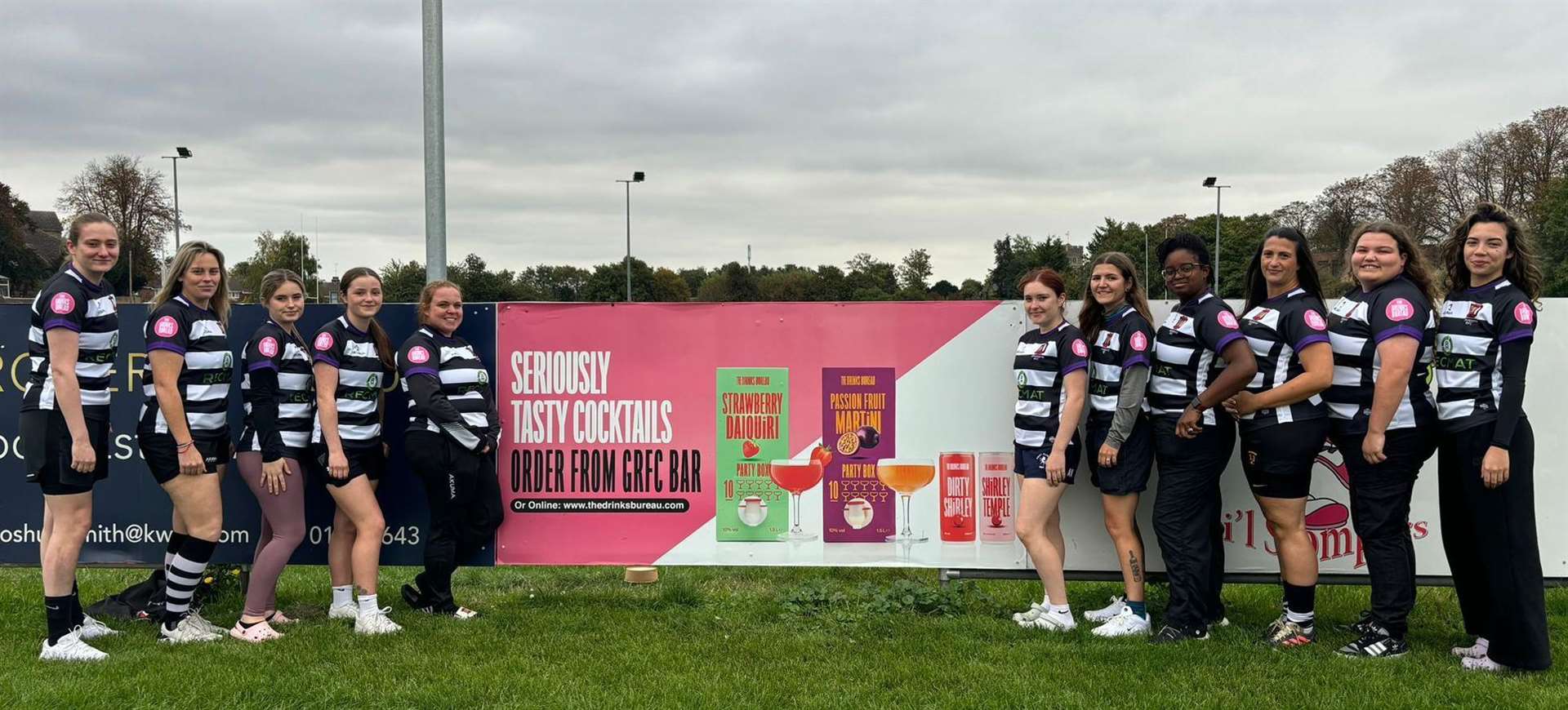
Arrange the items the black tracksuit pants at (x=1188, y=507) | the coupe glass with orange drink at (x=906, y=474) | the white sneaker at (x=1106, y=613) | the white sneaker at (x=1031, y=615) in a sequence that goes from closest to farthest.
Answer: the black tracksuit pants at (x=1188, y=507) → the white sneaker at (x=1031, y=615) → the white sneaker at (x=1106, y=613) → the coupe glass with orange drink at (x=906, y=474)

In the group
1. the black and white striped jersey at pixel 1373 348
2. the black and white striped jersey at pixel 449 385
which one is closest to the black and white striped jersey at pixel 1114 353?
the black and white striped jersey at pixel 1373 348

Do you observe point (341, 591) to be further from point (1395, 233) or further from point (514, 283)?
point (514, 283)

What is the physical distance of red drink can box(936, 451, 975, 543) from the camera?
6.05m

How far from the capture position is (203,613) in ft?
19.0

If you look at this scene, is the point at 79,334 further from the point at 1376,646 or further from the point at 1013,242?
the point at 1013,242

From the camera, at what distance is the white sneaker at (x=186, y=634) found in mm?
5164

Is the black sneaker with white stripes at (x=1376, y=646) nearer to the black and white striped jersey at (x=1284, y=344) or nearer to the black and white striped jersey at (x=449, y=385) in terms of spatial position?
the black and white striped jersey at (x=1284, y=344)

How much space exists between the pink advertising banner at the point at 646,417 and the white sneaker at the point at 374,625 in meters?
0.93

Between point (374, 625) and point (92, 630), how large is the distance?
135cm

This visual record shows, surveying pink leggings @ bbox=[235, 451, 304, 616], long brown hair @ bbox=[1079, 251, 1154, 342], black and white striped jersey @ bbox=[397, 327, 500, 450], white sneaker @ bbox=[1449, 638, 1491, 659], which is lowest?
white sneaker @ bbox=[1449, 638, 1491, 659]

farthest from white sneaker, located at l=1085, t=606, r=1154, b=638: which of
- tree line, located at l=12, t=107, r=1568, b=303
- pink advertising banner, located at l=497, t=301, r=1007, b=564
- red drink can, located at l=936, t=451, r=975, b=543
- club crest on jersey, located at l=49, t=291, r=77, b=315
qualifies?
tree line, located at l=12, t=107, r=1568, b=303

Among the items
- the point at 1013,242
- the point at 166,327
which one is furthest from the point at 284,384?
the point at 1013,242

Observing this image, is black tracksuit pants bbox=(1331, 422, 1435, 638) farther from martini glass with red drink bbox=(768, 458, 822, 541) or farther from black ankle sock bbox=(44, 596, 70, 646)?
black ankle sock bbox=(44, 596, 70, 646)

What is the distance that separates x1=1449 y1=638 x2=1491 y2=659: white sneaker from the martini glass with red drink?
3.17 metres
